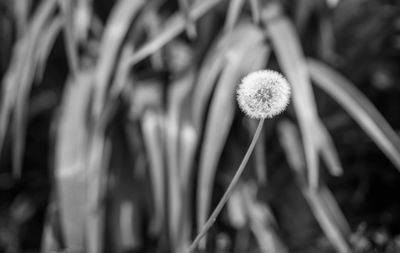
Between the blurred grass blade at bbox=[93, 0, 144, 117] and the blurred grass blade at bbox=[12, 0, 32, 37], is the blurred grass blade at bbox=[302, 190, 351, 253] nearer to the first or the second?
the blurred grass blade at bbox=[93, 0, 144, 117]

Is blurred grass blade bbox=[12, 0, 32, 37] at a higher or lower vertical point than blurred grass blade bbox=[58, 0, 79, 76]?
higher

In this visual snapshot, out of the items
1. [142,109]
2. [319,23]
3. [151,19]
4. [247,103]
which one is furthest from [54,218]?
[247,103]

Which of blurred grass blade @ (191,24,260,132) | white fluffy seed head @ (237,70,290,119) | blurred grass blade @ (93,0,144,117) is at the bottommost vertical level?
white fluffy seed head @ (237,70,290,119)

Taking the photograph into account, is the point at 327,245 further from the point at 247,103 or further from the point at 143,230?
the point at 247,103

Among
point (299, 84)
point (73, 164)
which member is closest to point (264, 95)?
point (299, 84)

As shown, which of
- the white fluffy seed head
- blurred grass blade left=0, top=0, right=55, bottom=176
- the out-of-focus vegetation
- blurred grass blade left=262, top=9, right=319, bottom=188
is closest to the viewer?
the white fluffy seed head

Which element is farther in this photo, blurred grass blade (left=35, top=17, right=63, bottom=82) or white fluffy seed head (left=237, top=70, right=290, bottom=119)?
blurred grass blade (left=35, top=17, right=63, bottom=82)

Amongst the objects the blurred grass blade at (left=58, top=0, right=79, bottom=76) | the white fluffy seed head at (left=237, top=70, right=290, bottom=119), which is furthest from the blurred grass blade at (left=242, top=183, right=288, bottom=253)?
the white fluffy seed head at (left=237, top=70, right=290, bottom=119)

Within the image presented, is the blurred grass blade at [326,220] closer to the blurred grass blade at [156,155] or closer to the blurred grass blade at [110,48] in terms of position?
the blurred grass blade at [156,155]
